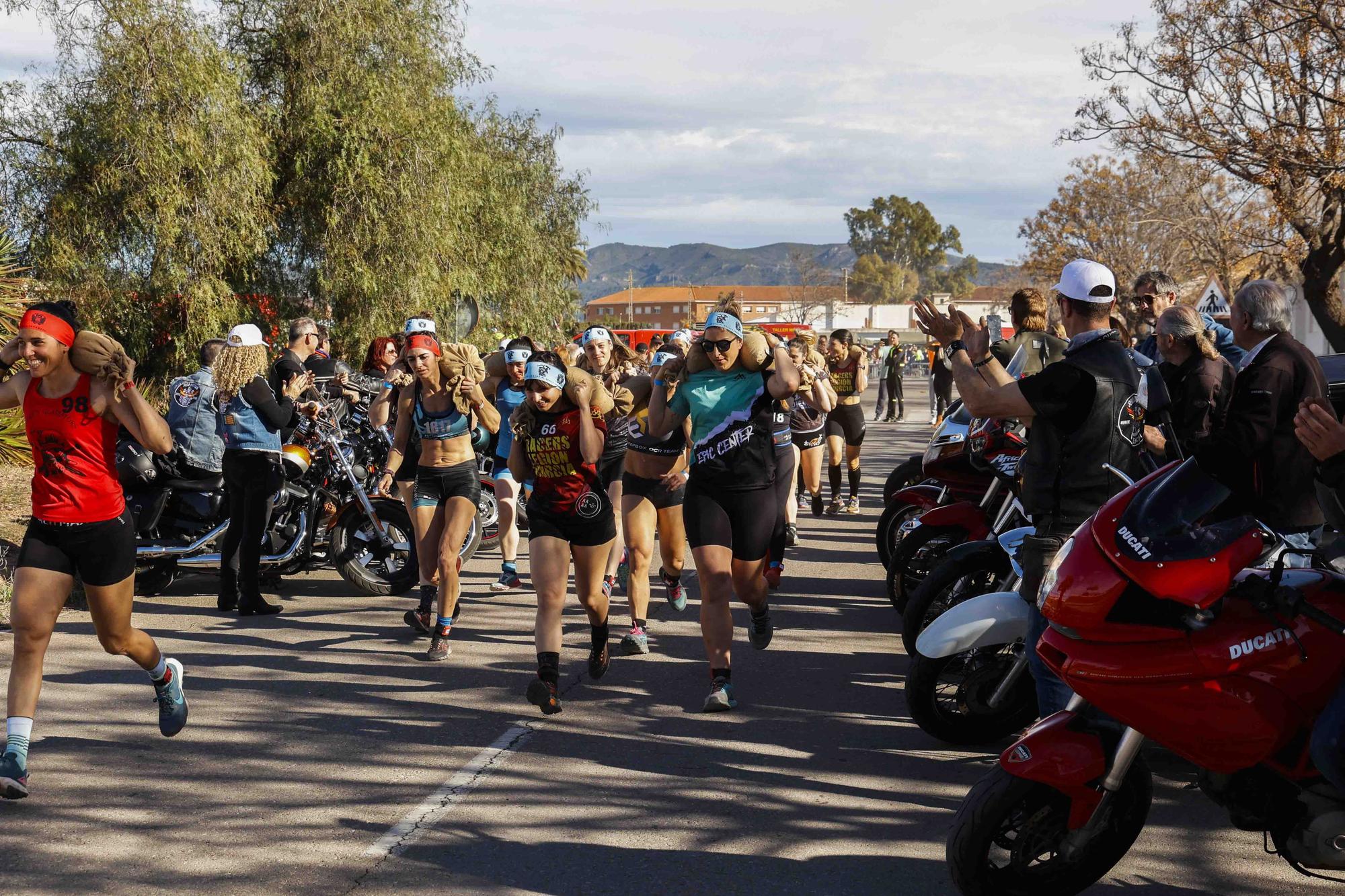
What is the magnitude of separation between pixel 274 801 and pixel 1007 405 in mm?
3068

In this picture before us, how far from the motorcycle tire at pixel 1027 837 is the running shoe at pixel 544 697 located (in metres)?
2.68

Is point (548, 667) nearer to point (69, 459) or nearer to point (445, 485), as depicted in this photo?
point (445, 485)

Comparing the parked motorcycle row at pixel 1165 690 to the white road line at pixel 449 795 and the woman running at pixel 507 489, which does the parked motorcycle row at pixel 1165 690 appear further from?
the woman running at pixel 507 489

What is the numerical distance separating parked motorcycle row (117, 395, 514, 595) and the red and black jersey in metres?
2.63

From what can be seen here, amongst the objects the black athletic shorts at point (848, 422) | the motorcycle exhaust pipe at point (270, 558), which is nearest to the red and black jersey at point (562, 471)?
the motorcycle exhaust pipe at point (270, 558)

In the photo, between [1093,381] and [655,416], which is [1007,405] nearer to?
[1093,381]

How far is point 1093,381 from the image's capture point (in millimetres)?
4625

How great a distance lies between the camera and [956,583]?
6.13m

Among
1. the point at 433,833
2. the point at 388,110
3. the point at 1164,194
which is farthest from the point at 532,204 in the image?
the point at 433,833

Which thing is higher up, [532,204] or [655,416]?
[532,204]

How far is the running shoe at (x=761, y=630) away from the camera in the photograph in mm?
6879

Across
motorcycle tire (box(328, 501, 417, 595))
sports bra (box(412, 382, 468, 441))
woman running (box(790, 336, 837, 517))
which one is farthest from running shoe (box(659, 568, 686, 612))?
motorcycle tire (box(328, 501, 417, 595))

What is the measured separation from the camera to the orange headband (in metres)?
5.05

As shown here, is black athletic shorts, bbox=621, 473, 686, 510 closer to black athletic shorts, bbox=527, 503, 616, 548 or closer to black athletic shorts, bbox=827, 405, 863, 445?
black athletic shorts, bbox=527, 503, 616, 548
